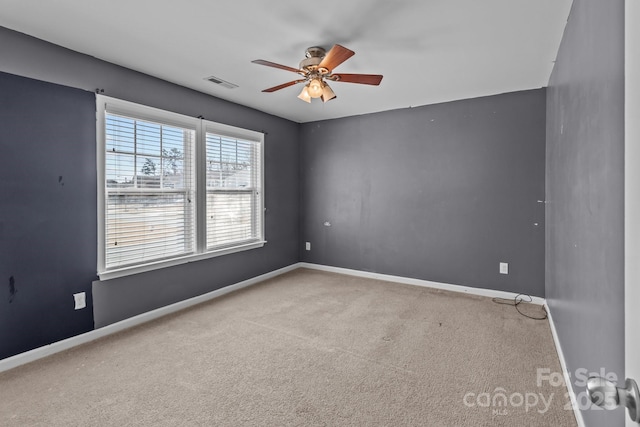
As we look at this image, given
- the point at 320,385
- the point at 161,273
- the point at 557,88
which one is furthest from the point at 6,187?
the point at 557,88

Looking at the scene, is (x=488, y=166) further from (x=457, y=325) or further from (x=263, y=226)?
(x=263, y=226)

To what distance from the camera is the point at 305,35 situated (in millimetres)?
2451

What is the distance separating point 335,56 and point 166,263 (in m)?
2.61

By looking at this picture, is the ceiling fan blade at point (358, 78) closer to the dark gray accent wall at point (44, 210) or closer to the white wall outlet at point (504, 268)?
the dark gray accent wall at point (44, 210)

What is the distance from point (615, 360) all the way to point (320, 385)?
→ 1576 millimetres

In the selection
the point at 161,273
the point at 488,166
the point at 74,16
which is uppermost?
the point at 74,16

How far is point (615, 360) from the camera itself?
1.17m

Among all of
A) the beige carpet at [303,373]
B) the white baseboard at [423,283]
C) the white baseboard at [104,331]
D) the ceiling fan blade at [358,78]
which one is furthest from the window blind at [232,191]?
the ceiling fan blade at [358,78]

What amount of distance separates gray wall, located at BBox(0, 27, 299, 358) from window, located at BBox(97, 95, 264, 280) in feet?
0.36

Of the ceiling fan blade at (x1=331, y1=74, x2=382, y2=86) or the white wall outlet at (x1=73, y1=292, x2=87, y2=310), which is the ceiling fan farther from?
the white wall outlet at (x1=73, y1=292, x2=87, y2=310)

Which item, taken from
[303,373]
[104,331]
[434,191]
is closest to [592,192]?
[303,373]

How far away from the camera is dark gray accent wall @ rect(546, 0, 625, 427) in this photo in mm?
1137

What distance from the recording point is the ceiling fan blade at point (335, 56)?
219cm

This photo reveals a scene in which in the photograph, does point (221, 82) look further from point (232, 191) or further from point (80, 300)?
point (80, 300)
